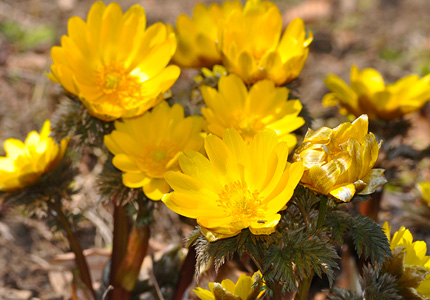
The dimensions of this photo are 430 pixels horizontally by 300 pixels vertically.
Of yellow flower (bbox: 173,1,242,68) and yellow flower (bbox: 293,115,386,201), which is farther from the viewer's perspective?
yellow flower (bbox: 173,1,242,68)

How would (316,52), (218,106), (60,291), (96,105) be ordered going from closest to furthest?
1. (96,105)
2. (218,106)
3. (60,291)
4. (316,52)

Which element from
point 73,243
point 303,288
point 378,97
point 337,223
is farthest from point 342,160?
point 73,243

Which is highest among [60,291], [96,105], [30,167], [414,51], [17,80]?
[96,105]

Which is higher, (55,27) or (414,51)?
(55,27)

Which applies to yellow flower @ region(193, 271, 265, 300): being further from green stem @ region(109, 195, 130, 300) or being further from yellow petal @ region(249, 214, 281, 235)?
A: green stem @ region(109, 195, 130, 300)

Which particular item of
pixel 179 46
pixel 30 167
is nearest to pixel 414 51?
pixel 179 46

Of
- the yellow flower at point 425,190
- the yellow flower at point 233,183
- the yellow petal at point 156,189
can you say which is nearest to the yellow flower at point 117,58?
the yellow petal at point 156,189

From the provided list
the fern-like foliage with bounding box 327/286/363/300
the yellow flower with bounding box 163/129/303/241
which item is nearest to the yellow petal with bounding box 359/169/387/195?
the yellow flower with bounding box 163/129/303/241

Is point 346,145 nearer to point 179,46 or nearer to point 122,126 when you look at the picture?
point 122,126
